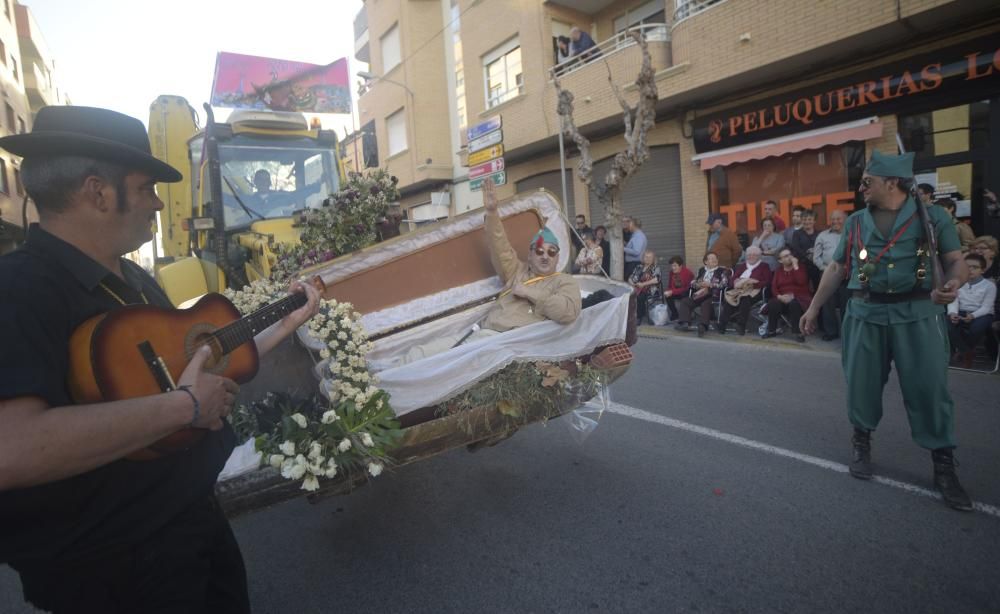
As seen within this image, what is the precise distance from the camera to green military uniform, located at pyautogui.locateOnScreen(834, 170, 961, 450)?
3312mm

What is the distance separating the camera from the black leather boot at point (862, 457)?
3.58 metres

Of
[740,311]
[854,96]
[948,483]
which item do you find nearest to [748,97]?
[854,96]

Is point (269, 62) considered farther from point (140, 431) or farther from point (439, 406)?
point (140, 431)

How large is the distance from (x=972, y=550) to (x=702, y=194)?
34.5 ft

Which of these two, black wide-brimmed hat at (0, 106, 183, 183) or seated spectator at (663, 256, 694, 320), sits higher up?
black wide-brimmed hat at (0, 106, 183, 183)

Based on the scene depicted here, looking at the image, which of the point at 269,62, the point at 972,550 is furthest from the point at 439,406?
the point at 269,62

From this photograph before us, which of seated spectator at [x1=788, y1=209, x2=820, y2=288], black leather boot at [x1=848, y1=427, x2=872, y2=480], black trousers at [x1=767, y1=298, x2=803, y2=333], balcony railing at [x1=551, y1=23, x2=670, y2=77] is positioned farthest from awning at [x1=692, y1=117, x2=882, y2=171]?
black leather boot at [x1=848, y1=427, x2=872, y2=480]

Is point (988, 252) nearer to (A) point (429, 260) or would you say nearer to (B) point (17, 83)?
(A) point (429, 260)

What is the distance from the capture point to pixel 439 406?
9.11 feet

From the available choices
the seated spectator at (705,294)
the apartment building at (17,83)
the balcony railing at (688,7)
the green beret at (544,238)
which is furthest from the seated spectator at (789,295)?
the apartment building at (17,83)

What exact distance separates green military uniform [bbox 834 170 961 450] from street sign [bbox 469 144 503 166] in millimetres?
7072

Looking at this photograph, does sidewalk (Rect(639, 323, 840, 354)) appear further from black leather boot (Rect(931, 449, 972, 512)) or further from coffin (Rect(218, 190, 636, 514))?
coffin (Rect(218, 190, 636, 514))

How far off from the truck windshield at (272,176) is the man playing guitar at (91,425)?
448 cm

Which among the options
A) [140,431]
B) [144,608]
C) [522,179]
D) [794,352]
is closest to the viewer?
→ [140,431]
